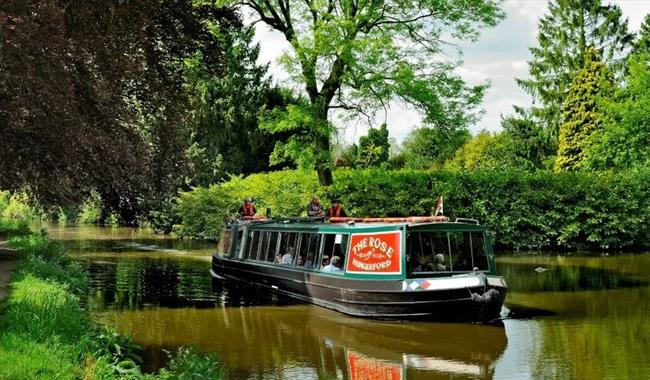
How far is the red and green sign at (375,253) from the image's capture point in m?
14.2

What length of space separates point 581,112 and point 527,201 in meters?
16.8

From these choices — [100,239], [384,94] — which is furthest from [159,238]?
[384,94]

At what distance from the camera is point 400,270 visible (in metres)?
13.9

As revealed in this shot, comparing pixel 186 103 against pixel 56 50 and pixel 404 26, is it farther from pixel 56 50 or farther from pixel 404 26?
pixel 404 26

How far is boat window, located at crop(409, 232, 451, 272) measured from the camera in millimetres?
14305

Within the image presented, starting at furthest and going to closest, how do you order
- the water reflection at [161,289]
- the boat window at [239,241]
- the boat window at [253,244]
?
the boat window at [239,241], the boat window at [253,244], the water reflection at [161,289]

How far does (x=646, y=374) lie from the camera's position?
961cm

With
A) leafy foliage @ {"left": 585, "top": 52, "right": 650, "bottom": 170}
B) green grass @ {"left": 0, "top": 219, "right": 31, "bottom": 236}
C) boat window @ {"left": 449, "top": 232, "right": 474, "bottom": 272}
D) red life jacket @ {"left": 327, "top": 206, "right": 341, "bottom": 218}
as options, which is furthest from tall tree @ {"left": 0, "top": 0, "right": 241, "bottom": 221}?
leafy foliage @ {"left": 585, "top": 52, "right": 650, "bottom": 170}

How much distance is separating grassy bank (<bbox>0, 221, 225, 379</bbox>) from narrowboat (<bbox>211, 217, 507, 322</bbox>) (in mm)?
5250

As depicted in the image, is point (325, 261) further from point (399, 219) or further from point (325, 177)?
point (325, 177)

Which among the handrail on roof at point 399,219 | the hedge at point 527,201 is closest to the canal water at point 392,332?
the handrail on roof at point 399,219

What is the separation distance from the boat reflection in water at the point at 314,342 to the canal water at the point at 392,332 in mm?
19

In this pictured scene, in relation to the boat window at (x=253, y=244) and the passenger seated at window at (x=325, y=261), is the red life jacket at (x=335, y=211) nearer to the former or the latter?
the boat window at (x=253, y=244)

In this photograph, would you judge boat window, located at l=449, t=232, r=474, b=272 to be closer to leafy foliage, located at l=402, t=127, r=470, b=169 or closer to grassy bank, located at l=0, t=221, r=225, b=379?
grassy bank, located at l=0, t=221, r=225, b=379
